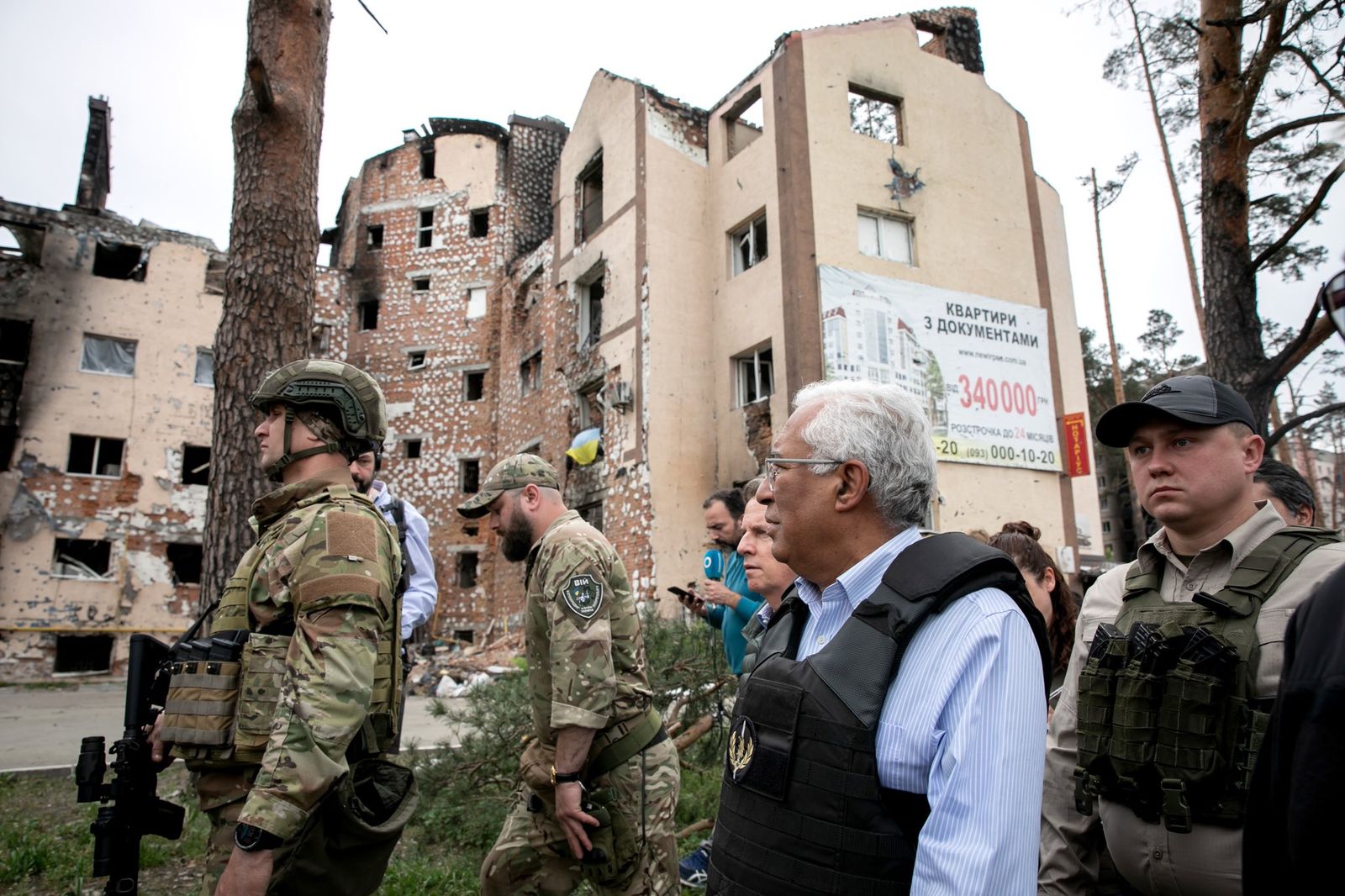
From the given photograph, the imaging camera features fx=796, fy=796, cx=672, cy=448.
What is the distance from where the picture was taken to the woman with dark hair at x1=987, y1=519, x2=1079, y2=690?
131 inches

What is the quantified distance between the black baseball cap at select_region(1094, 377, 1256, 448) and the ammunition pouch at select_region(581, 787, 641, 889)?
214cm

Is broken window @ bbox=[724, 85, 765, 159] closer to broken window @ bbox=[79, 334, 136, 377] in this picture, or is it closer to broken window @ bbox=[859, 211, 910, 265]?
broken window @ bbox=[859, 211, 910, 265]

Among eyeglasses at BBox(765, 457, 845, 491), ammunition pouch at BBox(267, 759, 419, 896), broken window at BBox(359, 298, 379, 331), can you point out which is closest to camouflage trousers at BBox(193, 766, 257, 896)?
ammunition pouch at BBox(267, 759, 419, 896)

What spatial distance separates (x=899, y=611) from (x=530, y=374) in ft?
66.8

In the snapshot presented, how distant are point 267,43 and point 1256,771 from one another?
623cm

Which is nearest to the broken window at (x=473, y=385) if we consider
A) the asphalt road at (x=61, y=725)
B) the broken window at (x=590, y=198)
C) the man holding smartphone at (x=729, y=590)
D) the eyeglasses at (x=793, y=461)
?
the broken window at (x=590, y=198)

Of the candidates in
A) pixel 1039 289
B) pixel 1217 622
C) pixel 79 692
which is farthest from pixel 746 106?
pixel 79 692

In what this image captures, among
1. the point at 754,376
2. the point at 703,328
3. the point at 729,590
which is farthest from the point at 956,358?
the point at 729,590

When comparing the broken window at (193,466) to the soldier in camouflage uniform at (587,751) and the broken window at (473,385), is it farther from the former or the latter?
the soldier in camouflage uniform at (587,751)

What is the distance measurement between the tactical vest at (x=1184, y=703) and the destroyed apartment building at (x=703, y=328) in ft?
37.1

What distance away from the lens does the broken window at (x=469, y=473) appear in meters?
23.3

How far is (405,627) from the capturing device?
4.20m

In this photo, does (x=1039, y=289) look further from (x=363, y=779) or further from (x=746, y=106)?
(x=363, y=779)

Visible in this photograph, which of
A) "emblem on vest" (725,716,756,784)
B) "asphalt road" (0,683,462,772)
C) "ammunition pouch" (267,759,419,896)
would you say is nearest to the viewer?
"emblem on vest" (725,716,756,784)
